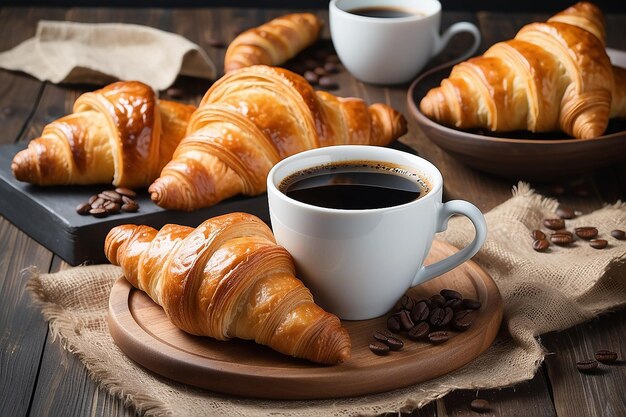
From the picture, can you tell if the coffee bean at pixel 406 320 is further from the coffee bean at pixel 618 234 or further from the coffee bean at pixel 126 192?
the coffee bean at pixel 126 192

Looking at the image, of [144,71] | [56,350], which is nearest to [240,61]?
[144,71]

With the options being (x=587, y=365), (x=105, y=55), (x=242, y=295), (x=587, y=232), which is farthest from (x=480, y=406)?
(x=105, y=55)

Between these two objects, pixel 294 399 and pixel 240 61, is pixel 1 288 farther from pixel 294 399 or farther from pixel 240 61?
pixel 240 61

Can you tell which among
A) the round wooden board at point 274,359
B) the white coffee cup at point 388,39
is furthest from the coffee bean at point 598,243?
the white coffee cup at point 388,39

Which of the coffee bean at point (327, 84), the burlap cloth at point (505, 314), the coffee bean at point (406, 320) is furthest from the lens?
the coffee bean at point (327, 84)

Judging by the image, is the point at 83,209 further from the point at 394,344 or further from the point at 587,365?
the point at 587,365

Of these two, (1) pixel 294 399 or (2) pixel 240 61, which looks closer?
(1) pixel 294 399
